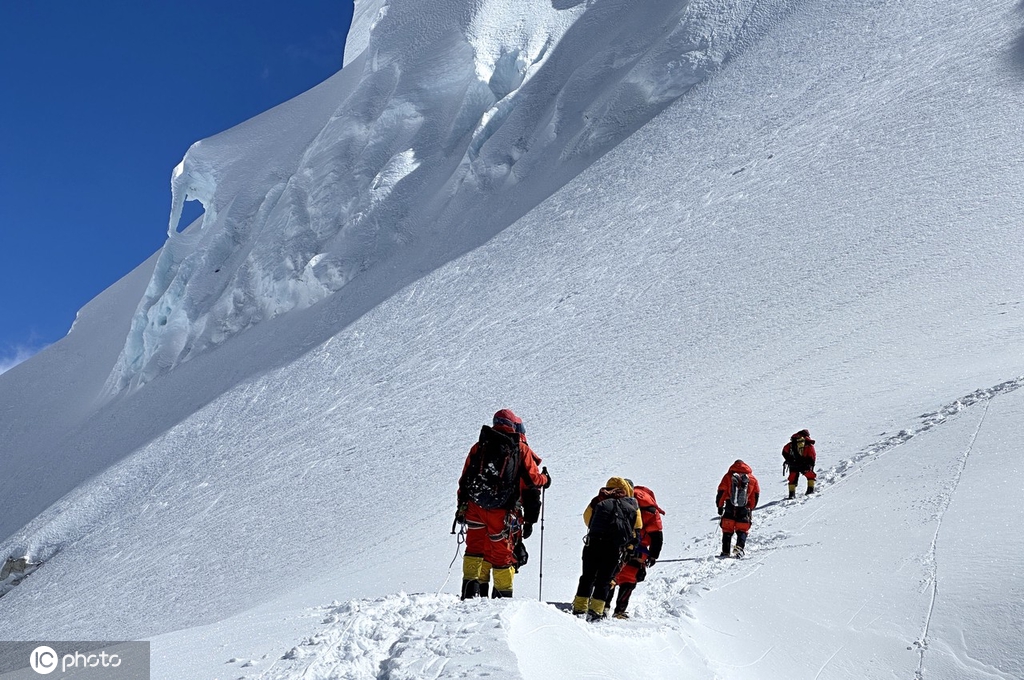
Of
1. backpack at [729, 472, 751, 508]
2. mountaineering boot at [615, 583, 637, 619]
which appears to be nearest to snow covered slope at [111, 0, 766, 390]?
backpack at [729, 472, 751, 508]

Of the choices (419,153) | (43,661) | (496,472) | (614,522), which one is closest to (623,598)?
(614,522)

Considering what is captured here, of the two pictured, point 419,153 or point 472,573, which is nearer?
point 472,573

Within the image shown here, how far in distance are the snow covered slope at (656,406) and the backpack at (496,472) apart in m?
1.03

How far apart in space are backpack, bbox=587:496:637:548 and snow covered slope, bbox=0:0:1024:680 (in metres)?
0.64

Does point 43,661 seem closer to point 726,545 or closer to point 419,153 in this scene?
point 726,545

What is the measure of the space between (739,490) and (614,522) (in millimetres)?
3549

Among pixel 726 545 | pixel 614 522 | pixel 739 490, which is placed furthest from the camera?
pixel 739 490

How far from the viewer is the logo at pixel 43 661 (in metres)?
6.07

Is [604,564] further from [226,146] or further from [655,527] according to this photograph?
[226,146]

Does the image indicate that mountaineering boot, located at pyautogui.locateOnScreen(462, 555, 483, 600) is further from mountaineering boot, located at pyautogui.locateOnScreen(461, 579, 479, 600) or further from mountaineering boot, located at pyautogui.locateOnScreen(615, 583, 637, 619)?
mountaineering boot, located at pyautogui.locateOnScreen(615, 583, 637, 619)

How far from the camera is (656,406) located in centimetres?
1800

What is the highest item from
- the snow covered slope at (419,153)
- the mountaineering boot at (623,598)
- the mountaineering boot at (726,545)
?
the snow covered slope at (419,153)

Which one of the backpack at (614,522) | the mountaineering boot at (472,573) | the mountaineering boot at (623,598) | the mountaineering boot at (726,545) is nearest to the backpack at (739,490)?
the mountaineering boot at (726,545)

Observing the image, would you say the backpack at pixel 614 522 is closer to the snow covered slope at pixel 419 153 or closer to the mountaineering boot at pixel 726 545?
the mountaineering boot at pixel 726 545
